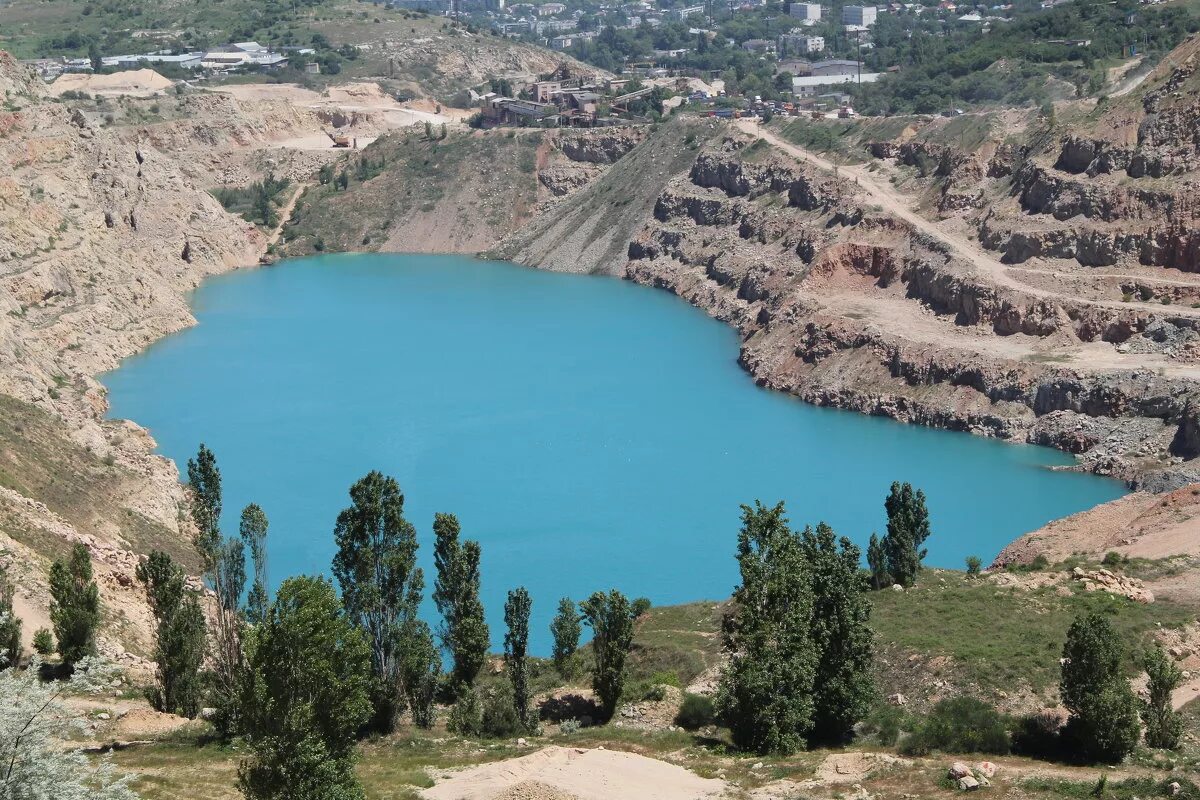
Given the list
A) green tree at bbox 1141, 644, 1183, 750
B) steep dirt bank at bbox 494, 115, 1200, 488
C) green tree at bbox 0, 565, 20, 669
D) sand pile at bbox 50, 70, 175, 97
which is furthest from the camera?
sand pile at bbox 50, 70, 175, 97

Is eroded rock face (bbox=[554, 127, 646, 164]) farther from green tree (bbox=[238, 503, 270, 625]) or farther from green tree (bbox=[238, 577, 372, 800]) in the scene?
green tree (bbox=[238, 577, 372, 800])

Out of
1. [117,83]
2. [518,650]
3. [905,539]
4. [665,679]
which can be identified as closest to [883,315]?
[905,539]

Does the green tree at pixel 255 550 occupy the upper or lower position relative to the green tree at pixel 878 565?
upper

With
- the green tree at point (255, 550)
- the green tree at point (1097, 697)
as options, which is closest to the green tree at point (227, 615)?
the green tree at point (255, 550)

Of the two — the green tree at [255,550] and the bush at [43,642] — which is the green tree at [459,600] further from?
the bush at [43,642]

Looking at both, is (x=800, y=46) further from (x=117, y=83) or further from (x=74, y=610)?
(x=74, y=610)

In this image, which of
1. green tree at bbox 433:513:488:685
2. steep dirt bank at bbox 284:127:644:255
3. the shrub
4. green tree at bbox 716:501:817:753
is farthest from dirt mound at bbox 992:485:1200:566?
steep dirt bank at bbox 284:127:644:255

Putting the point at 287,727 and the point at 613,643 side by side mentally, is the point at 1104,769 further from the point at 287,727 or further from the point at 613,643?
the point at 287,727
